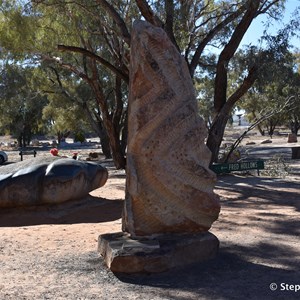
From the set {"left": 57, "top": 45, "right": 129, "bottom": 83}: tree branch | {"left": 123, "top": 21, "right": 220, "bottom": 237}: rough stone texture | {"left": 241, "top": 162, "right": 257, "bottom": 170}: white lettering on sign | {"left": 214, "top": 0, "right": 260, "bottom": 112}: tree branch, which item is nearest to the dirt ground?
{"left": 123, "top": 21, "right": 220, "bottom": 237}: rough stone texture

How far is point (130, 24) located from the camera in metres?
18.4

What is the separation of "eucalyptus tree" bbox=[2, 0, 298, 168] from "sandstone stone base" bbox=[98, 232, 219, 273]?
878 centimetres

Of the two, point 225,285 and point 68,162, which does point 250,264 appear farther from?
point 68,162

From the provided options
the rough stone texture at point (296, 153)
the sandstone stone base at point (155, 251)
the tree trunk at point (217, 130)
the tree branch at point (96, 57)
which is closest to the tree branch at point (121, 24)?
the tree branch at point (96, 57)

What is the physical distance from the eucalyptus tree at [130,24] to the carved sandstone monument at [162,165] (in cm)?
791

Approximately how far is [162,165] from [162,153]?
0.44 ft

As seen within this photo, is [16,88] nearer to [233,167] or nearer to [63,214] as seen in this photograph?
[233,167]

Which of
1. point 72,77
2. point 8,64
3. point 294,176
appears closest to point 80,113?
point 72,77

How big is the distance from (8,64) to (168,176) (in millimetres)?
19069

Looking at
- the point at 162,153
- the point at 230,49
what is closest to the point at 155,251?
the point at 162,153

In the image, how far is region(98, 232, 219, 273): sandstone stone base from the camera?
5234mm

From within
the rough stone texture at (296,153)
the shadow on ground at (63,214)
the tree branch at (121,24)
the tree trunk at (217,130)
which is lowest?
the shadow on ground at (63,214)

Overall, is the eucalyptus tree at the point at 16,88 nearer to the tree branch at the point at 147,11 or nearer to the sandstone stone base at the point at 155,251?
the tree branch at the point at 147,11

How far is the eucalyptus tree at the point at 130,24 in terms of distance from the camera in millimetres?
14664
